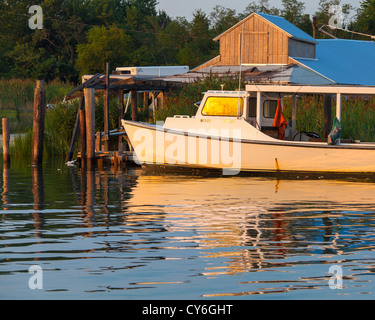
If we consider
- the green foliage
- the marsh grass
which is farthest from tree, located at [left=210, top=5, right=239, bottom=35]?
the marsh grass

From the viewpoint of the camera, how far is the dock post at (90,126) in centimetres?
2896

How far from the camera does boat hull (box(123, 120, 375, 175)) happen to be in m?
25.0

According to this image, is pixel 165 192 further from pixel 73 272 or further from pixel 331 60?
pixel 331 60

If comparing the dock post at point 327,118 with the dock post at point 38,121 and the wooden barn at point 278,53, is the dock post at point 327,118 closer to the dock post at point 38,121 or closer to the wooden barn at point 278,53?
the dock post at point 38,121

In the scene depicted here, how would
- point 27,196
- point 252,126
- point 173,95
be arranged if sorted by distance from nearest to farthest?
point 27,196 < point 252,126 < point 173,95

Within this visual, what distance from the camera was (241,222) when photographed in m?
16.2

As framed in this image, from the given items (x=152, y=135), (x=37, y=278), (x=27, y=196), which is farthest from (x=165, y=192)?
(x=37, y=278)

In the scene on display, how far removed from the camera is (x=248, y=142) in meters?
25.1

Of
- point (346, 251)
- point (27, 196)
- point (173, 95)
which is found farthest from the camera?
point (173, 95)

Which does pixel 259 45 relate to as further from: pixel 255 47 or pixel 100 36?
pixel 100 36

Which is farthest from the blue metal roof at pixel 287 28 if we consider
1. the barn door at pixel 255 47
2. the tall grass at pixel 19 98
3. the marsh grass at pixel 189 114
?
the marsh grass at pixel 189 114

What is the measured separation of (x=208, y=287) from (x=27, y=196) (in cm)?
1107

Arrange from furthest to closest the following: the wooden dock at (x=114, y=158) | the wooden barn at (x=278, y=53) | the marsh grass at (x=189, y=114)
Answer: the wooden barn at (x=278, y=53), the wooden dock at (x=114, y=158), the marsh grass at (x=189, y=114)
